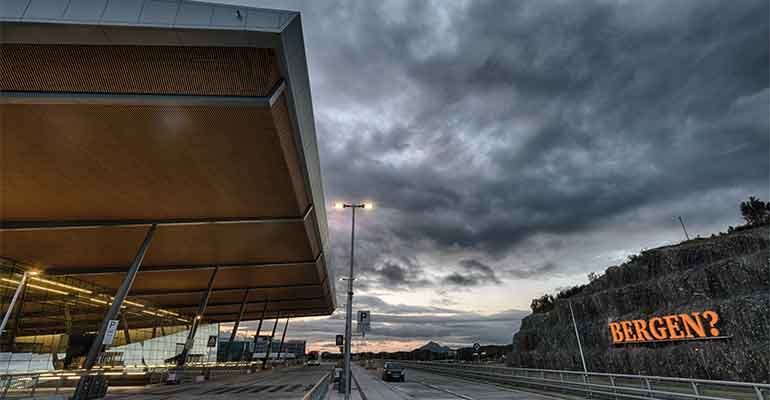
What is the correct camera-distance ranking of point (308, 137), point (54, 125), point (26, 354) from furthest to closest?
1. point (26, 354)
2. point (308, 137)
3. point (54, 125)

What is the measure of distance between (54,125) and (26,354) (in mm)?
24702

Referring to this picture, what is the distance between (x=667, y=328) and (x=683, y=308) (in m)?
2.07

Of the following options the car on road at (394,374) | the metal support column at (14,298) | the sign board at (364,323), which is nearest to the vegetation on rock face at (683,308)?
the car on road at (394,374)

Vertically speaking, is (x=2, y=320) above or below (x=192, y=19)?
below

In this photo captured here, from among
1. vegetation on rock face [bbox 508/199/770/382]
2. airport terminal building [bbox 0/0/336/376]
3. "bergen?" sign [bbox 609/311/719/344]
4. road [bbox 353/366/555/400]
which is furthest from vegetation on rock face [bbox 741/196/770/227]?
airport terminal building [bbox 0/0/336/376]

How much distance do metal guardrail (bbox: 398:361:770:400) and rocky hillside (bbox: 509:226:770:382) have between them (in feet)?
4.16

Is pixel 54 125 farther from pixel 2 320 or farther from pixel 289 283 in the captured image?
pixel 289 283

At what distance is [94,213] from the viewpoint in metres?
19.5

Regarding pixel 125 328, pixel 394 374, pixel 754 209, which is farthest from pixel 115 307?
pixel 754 209

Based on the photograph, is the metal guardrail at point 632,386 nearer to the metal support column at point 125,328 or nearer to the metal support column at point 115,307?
the metal support column at point 115,307

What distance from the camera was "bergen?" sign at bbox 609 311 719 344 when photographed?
76.0ft

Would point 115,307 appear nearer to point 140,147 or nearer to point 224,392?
point 224,392

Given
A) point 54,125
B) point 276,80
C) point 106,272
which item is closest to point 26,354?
point 106,272

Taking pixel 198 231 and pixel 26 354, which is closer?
pixel 198 231
